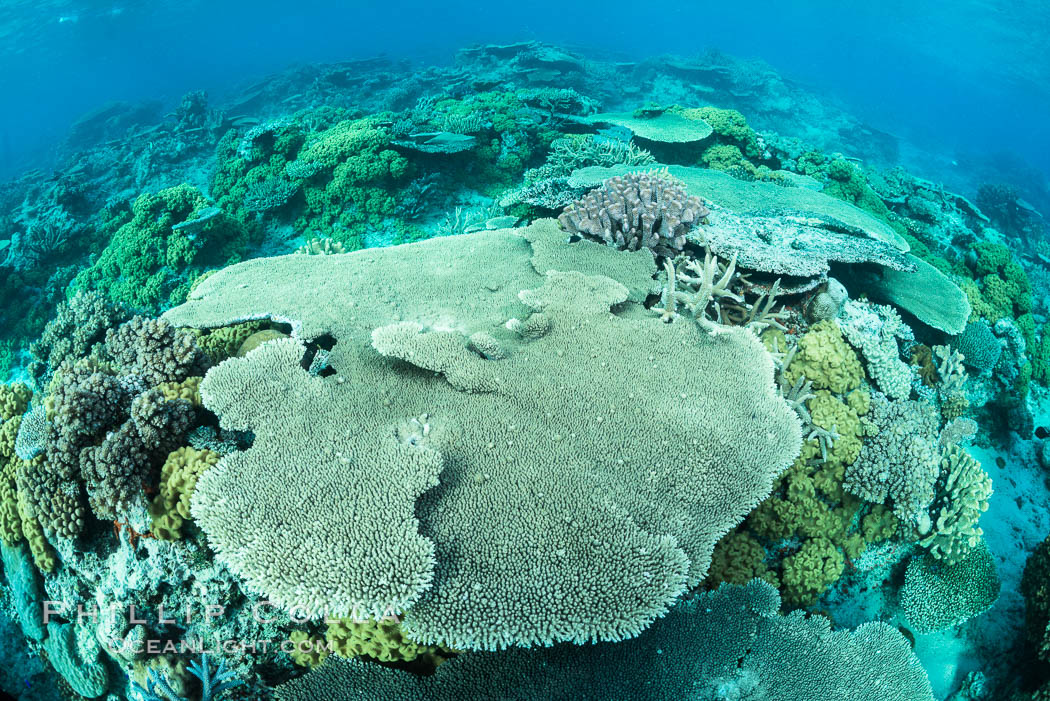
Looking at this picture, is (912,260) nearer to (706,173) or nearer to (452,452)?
(706,173)

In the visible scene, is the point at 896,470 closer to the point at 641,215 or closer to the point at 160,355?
the point at 641,215

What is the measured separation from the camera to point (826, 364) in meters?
4.73

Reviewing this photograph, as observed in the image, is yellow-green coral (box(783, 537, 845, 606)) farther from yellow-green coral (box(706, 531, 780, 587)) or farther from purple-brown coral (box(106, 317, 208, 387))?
purple-brown coral (box(106, 317, 208, 387))

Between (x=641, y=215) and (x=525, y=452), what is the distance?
370 centimetres

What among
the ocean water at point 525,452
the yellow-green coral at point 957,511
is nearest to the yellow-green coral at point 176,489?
the ocean water at point 525,452

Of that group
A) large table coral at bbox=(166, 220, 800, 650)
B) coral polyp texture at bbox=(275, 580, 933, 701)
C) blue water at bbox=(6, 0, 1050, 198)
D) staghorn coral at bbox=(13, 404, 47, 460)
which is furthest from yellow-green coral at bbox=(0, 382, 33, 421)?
blue water at bbox=(6, 0, 1050, 198)

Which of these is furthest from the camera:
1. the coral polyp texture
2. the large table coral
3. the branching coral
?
the branching coral

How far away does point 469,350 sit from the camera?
3.93 meters

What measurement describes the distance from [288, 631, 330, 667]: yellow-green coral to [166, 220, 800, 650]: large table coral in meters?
1.17

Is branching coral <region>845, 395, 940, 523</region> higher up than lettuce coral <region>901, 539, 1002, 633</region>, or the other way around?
branching coral <region>845, 395, 940, 523</region>

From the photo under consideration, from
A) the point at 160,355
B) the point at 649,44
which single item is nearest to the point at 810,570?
the point at 160,355

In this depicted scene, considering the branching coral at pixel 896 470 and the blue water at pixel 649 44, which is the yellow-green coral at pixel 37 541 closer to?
the branching coral at pixel 896 470

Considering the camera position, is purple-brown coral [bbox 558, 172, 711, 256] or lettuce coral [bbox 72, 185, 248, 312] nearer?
purple-brown coral [bbox 558, 172, 711, 256]

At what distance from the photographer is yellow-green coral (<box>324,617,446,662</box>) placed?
114 inches
